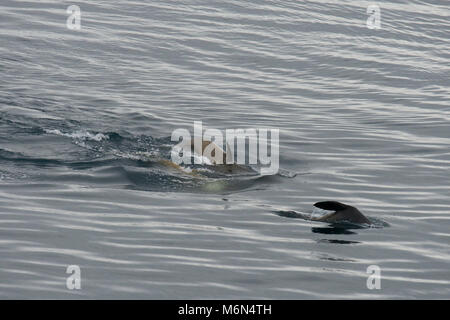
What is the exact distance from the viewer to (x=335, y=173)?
48.2ft

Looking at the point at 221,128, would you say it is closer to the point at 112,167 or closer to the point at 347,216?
the point at 112,167

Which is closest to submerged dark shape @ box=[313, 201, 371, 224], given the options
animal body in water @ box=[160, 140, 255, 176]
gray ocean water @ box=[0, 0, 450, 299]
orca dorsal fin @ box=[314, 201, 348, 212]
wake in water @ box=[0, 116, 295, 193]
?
orca dorsal fin @ box=[314, 201, 348, 212]

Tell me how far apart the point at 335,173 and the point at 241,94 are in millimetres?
5946

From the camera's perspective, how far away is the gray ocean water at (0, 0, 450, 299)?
33.1ft

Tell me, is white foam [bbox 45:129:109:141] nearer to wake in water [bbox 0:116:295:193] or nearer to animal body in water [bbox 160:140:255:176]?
wake in water [bbox 0:116:295:193]

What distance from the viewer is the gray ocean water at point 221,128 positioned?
397 inches

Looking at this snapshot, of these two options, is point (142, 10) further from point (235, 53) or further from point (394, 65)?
point (394, 65)

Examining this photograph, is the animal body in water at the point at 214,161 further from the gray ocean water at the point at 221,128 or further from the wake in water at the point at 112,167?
the gray ocean water at the point at 221,128

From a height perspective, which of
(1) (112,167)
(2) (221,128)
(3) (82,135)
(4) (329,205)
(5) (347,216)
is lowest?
(5) (347,216)

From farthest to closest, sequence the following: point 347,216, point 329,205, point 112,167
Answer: point 112,167, point 347,216, point 329,205

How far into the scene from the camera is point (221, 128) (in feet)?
58.0

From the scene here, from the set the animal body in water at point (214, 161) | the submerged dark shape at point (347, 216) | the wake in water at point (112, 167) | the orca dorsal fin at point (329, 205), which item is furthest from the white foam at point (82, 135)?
the orca dorsal fin at point (329, 205)

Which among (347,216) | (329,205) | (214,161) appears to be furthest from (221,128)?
(329,205)
